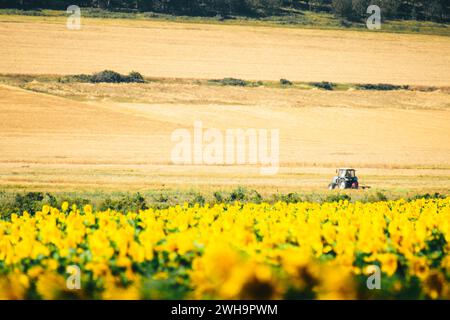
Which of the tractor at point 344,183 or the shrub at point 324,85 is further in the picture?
the shrub at point 324,85

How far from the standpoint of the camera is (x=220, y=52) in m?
79.4

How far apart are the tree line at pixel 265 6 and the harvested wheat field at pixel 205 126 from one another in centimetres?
2393

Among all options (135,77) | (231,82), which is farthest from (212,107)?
(135,77)

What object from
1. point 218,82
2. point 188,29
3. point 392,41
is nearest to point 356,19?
point 392,41

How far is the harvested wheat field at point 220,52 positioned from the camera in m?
71.5

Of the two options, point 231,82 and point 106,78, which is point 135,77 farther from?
point 231,82

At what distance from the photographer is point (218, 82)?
6912 centimetres

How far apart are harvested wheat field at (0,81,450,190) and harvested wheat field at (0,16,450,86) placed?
6526 millimetres

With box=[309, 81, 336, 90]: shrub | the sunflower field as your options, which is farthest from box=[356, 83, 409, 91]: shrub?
the sunflower field

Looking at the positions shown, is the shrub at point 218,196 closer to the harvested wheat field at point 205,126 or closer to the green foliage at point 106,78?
the harvested wheat field at point 205,126

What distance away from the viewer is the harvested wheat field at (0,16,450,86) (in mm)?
71500

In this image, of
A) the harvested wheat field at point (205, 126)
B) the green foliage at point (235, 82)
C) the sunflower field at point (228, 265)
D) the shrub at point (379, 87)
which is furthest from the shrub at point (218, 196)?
the shrub at point (379, 87)
